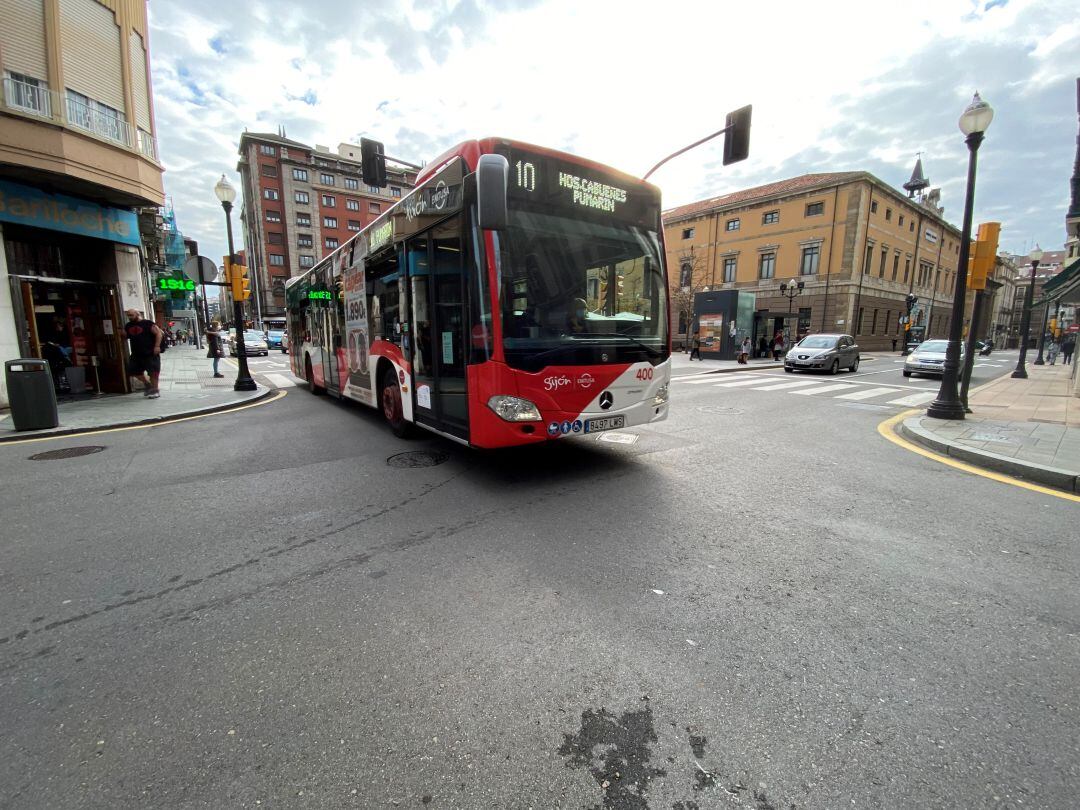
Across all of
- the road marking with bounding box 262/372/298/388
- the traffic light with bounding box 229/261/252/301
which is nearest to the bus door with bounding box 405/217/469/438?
the traffic light with bounding box 229/261/252/301

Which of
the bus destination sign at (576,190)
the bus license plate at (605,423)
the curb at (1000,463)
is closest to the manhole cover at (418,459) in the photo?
the bus license plate at (605,423)

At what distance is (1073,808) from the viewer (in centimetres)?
160

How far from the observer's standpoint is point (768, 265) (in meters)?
42.2

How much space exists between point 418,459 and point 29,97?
410 inches

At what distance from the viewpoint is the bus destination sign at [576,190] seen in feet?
15.0

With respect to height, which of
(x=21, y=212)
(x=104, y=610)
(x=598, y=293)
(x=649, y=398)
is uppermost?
(x=21, y=212)

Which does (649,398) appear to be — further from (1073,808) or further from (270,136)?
(270,136)

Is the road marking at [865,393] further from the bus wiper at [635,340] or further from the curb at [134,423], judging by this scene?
the curb at [134,423]

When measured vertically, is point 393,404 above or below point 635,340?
below

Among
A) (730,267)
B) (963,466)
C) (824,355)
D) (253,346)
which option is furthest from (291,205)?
(963,466)

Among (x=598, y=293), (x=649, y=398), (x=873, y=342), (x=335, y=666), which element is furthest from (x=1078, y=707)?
(x=873, y=342)

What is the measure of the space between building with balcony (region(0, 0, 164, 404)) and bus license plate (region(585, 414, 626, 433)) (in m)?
11.1

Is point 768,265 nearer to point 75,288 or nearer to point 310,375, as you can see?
point 310,375

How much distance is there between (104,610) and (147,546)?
0.95m
